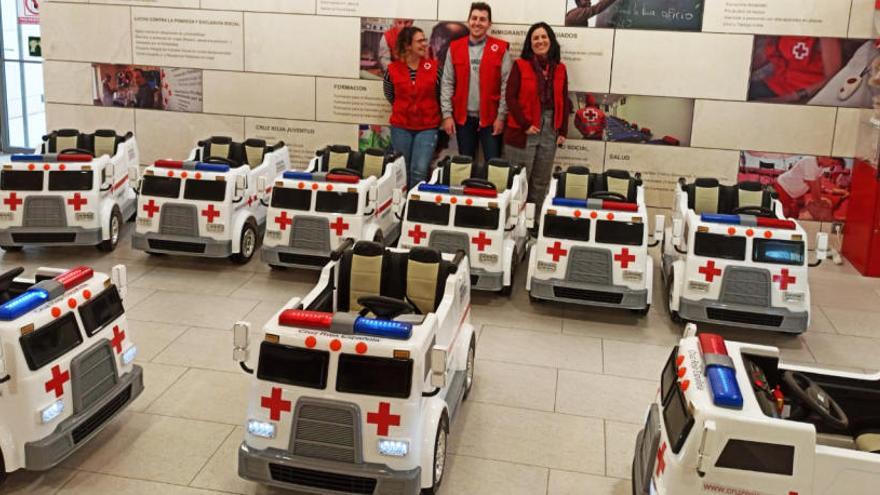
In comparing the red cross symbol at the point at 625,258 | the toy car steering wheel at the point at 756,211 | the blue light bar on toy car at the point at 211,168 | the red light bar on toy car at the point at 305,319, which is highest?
the blue light bar on toy car at the point at 211,168

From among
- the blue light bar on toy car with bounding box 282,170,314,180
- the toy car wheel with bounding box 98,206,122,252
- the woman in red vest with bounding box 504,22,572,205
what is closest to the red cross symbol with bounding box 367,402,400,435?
the blue light bar on toy car with bounding box 282,170,314,180

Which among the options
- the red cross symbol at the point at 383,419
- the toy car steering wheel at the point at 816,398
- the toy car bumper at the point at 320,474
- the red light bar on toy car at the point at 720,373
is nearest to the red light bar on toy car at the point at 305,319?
the red cross symbol at the point at 383,419

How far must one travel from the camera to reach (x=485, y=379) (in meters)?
6.07

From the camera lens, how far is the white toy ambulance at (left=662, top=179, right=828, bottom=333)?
6844 millimetres

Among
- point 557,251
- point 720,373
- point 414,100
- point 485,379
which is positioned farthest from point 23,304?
point 414,100

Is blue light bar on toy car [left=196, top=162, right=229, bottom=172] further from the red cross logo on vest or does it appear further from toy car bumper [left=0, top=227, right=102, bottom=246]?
the red cross logo on vest

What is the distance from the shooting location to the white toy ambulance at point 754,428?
347cm

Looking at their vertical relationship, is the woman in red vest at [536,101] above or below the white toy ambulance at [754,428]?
above

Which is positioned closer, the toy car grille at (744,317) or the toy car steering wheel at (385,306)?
the toy car steering wheel at (385,306)

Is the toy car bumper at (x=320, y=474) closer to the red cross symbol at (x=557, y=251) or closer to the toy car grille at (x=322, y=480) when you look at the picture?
the toy car grille at (x=322, y=480)

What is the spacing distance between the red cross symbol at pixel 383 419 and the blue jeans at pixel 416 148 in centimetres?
578

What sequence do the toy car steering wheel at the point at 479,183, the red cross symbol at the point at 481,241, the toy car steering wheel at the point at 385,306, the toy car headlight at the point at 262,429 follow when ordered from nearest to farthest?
the toy car headlight at the point at 262,429
the toy car steering wheel at the point at 385,306
the red cross symbol at the point at 481,241
the toy car steering wheel at the point at 479,183

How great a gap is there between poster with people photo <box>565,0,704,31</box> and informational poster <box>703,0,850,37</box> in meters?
0.17

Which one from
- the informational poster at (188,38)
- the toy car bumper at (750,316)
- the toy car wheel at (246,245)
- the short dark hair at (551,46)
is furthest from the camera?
the informational poster at (188,38)
